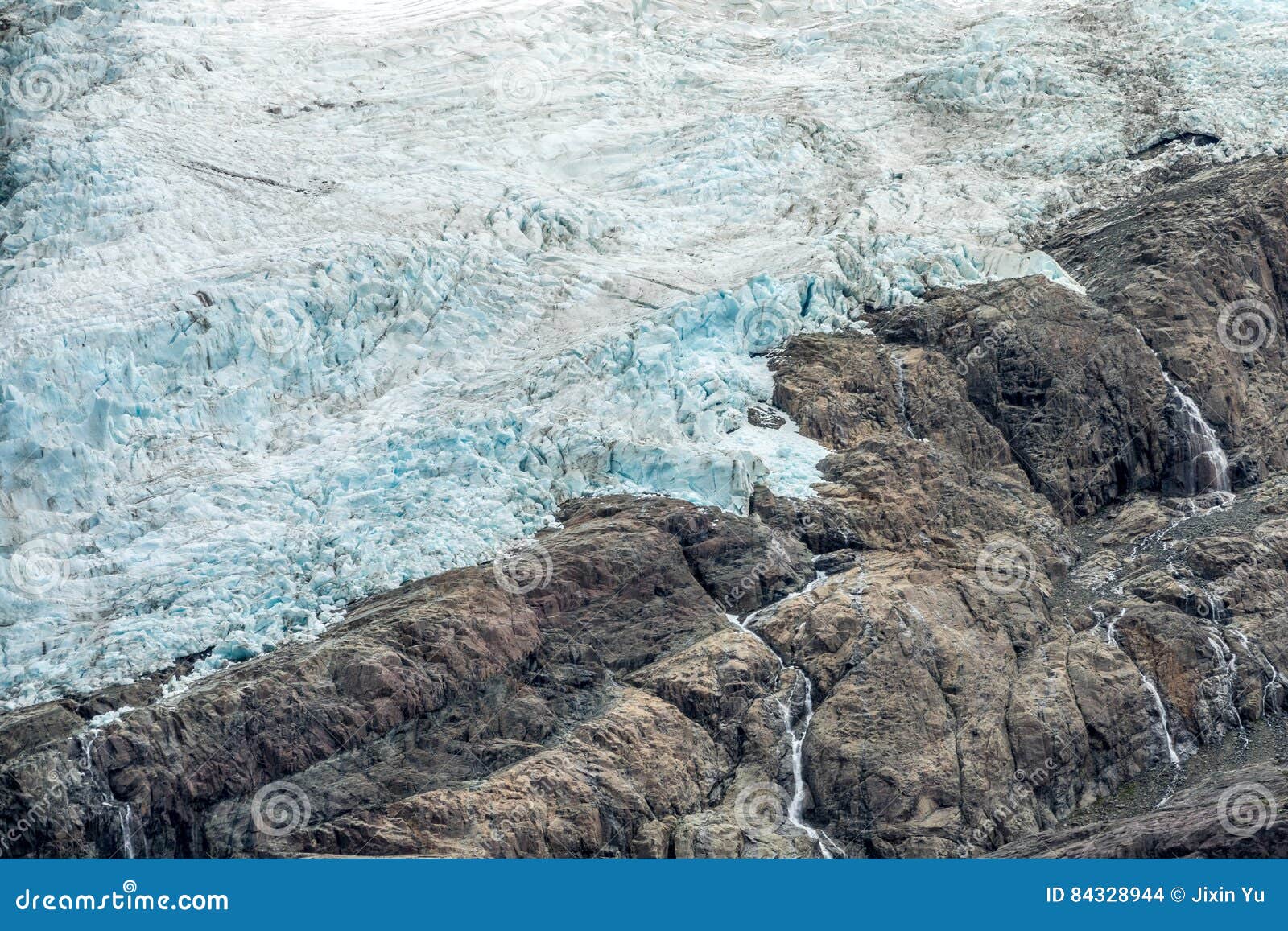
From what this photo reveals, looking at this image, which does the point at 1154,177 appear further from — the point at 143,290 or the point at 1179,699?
the point at 143,290

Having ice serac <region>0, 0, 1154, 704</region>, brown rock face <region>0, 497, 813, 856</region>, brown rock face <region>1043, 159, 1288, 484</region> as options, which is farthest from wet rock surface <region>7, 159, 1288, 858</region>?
ice serac <region>0, 0, 1154, 704</region>

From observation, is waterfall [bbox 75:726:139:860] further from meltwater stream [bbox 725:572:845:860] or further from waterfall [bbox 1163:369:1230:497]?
waterfall [bbox 1163:369:1230:497]

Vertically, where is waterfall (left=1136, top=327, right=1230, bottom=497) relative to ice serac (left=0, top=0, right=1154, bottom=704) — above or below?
below

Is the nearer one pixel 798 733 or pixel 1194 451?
pixel 798 733

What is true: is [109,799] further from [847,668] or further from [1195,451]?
[1195,451]

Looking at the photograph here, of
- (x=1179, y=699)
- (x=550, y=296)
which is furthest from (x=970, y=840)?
(x=550, y=296)

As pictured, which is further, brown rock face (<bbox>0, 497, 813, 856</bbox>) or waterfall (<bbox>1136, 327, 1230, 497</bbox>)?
waterfall (<bbox>1136, 327, 1230, 497</bbox>)

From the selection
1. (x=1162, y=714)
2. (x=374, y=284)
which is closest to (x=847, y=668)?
(x=1162, y=714)
